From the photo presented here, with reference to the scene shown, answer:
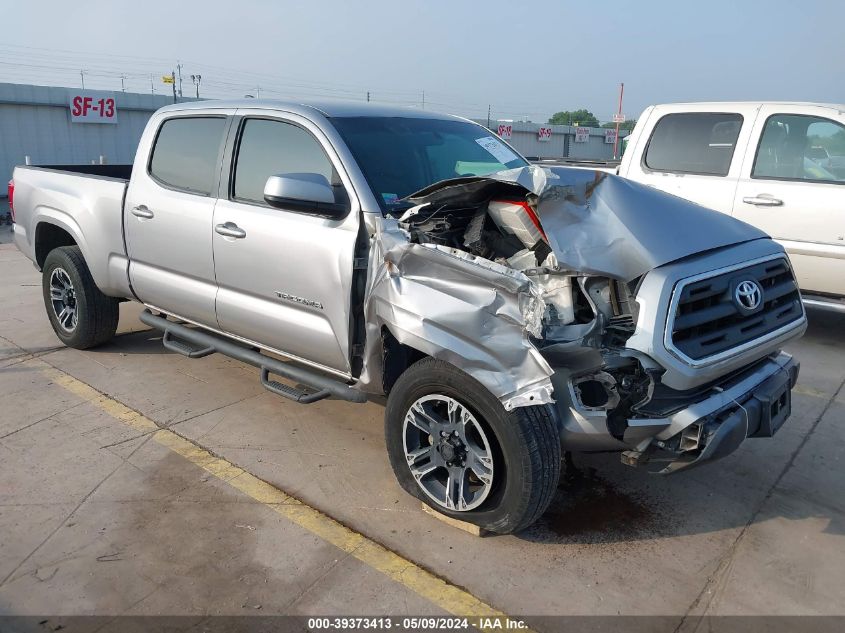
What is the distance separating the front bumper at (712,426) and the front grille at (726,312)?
0.20m

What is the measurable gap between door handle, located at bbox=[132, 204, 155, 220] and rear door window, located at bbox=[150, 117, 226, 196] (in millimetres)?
220

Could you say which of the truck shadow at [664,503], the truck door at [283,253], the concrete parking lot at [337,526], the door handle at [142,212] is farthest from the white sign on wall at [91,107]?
the truck shadow at [664,503]

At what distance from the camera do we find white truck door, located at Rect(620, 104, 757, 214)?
6250mm

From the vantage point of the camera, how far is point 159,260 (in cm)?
468

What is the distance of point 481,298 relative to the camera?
288 cm

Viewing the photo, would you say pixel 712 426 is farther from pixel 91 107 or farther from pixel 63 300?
pixel 91 107

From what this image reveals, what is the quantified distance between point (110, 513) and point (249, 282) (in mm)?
1435

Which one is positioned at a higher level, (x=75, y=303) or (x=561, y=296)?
(x=561, y=296)

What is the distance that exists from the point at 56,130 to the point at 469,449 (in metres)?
16.3

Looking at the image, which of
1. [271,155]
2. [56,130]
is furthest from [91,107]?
[271,155]

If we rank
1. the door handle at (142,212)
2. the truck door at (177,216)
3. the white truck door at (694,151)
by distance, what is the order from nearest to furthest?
the truck door at (177,216)
the door handle at (142,212)
the white truck door at (694,151)

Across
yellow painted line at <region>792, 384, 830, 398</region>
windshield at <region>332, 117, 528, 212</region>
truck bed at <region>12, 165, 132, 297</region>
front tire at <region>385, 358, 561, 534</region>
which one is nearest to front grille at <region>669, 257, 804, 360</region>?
front tire at <region>385, 358, 561, 534</region>

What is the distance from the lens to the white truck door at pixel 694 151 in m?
6.25

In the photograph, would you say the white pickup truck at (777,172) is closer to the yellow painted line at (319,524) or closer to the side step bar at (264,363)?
the side step bar at (264,363)
